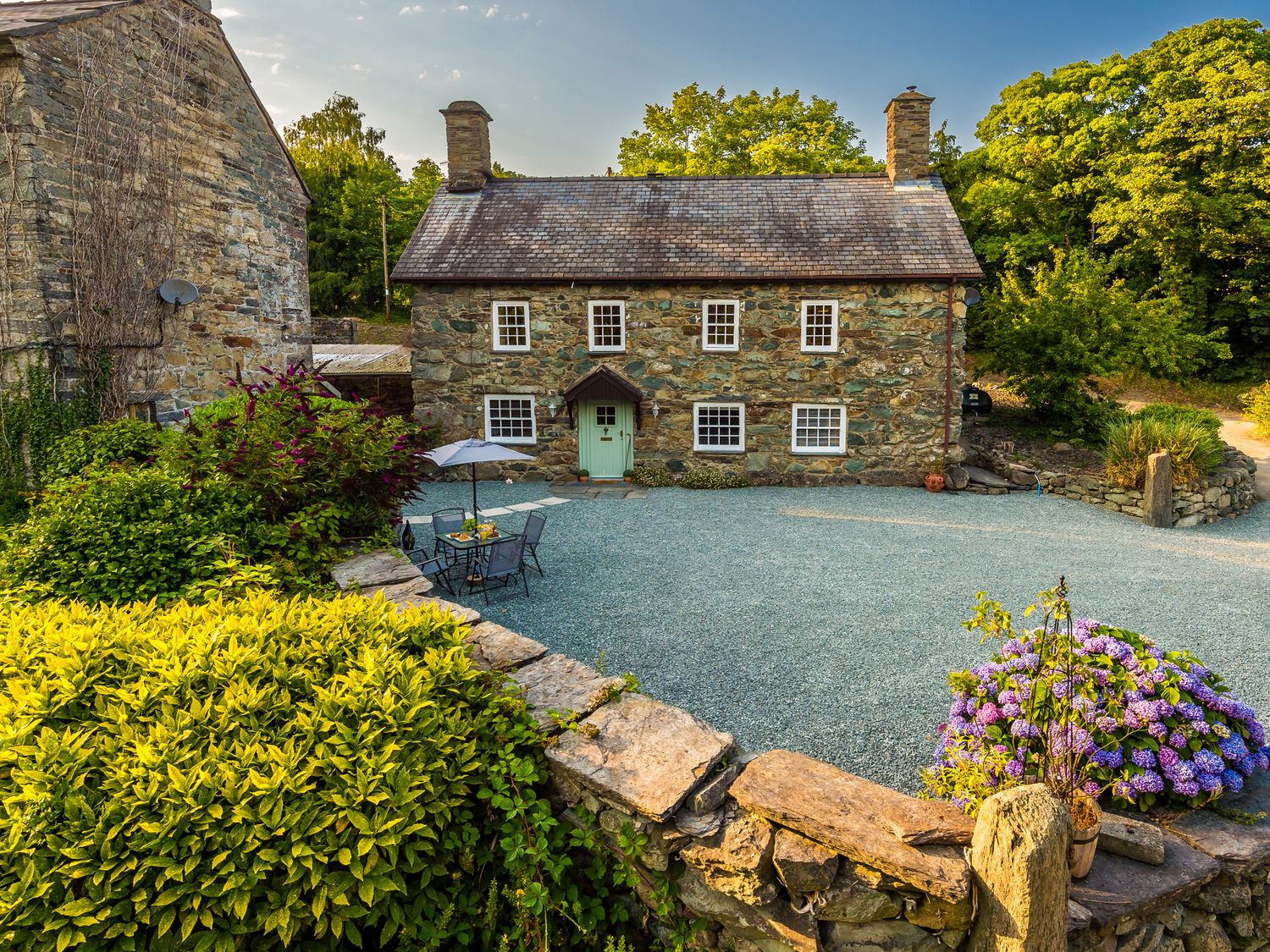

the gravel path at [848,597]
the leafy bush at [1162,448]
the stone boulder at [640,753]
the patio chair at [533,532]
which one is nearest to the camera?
the stone boulder at [640,753]

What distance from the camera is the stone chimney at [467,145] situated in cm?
1805

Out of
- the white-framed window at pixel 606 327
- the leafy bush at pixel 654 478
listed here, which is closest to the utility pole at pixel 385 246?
the white-framed window at pixel 606 327

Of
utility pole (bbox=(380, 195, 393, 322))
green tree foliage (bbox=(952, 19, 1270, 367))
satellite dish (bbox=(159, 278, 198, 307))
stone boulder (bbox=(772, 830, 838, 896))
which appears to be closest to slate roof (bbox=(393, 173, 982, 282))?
satellite dish (bbox=(159, 278, 198, 307))

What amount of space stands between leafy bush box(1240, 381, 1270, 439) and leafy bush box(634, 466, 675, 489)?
1683cm

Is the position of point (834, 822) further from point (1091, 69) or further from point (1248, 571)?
point (1091, 69)

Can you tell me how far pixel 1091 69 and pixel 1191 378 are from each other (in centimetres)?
1380

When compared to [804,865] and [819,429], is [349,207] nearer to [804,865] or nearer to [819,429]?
[819,429]

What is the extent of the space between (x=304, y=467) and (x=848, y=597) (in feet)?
22.6

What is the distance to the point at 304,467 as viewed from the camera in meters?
6.45

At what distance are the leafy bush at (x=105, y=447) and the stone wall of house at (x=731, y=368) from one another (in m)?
9.40

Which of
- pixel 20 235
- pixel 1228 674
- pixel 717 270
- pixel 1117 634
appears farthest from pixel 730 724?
pixel 717 270

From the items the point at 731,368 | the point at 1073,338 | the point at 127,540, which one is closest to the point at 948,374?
the point at 1073,338

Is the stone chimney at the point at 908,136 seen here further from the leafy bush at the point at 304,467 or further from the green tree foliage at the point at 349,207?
the green tree foliage at the point at 349,207

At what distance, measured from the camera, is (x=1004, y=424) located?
1944cm
